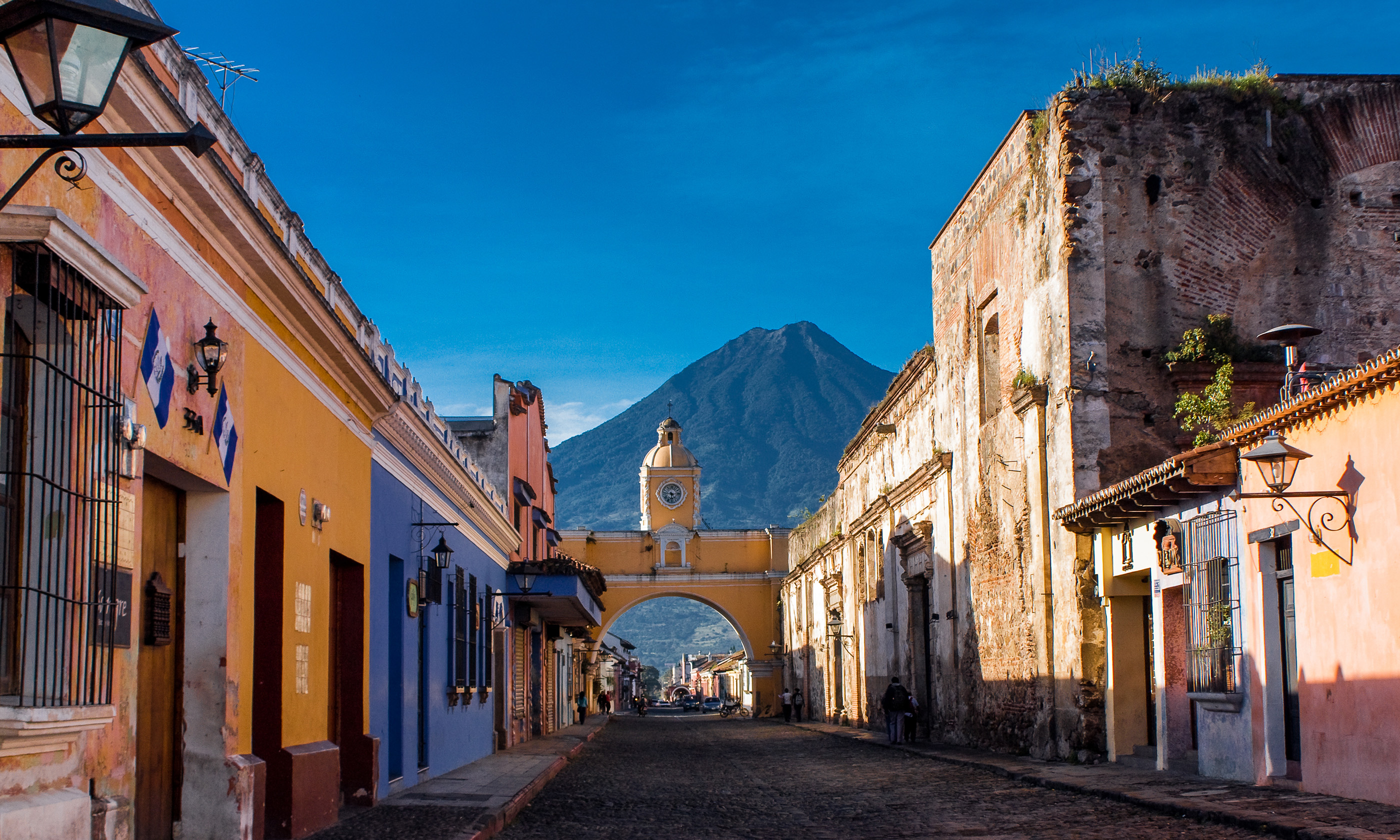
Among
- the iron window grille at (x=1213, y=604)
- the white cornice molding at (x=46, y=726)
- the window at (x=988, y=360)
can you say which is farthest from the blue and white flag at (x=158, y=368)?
the window at (x=988, y=360)

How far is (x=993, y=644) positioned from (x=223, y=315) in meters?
14.0

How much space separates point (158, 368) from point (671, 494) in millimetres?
50496

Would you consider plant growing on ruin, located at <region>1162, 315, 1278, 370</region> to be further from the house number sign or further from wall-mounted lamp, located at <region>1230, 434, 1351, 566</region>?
the house number sign

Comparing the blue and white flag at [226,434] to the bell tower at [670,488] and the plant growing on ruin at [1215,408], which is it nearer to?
the plant growing on ruin at [1215,408]

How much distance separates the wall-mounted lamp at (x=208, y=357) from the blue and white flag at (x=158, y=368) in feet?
1.08

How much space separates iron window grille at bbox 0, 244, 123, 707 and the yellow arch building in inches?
1752

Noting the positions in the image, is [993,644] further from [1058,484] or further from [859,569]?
[859,569]

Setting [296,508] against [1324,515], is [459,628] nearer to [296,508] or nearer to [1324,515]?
[296,508]

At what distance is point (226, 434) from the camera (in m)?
7.51

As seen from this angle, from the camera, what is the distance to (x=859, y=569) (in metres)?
31.8

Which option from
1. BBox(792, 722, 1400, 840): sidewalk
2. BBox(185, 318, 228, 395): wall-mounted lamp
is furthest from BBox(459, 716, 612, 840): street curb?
BBox(792, 722, 1400, 840): sidewalk

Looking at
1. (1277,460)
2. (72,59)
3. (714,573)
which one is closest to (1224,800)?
(1277,460)

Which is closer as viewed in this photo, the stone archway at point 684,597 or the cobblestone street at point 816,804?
the cobblestone street at point 816,804

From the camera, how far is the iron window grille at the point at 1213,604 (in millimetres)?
11797
